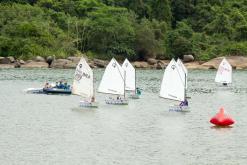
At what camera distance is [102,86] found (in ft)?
245

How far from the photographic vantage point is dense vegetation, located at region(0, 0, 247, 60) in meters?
150

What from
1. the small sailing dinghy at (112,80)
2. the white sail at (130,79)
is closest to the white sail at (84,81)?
the small sailing dinghy at (112,80)

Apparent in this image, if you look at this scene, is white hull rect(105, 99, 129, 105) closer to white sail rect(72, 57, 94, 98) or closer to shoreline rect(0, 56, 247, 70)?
white sail rect(72, 57, 94, 98)

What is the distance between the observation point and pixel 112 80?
245 feet

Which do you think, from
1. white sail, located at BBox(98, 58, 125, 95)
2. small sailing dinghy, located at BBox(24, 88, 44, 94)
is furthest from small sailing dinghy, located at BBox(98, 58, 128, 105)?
small sailing dinghy, located at BBox(24, 88, 44, 94)

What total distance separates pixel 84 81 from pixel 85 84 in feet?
1.19

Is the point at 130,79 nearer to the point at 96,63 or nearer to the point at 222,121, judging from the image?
the point at 222,121

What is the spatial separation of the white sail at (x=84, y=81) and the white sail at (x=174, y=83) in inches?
294

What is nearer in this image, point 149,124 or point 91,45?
point 149,124

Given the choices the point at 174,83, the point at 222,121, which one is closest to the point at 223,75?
the point at 174,83

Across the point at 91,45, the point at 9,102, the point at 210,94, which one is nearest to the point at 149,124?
the point at 9,102

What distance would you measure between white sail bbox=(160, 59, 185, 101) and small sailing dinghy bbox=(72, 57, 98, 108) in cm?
734

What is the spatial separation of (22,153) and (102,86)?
28251mm

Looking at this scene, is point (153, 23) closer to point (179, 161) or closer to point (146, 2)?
point (146, 2)
